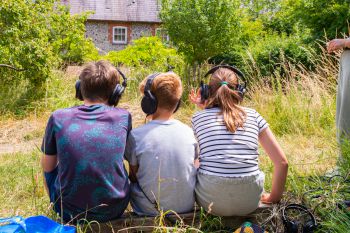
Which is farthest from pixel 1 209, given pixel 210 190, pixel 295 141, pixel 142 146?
pixel 295 141

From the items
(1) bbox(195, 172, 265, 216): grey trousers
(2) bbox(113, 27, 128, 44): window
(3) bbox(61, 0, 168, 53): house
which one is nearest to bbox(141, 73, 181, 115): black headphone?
(1) bbox(195, 172, 265, 216): grey trousers

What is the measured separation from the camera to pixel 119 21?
30141 millimetres

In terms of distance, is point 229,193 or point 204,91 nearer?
point 229,193

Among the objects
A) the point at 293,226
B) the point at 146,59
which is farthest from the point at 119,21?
the point at 293,226

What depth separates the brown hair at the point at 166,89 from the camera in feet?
9.46

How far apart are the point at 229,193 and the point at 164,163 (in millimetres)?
449

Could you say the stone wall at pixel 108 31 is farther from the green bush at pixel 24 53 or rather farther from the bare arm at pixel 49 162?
the bare arm at pixel 49 162

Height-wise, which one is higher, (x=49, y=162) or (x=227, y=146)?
(x=227, y=146)

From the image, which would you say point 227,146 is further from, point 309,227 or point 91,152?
point 91,152

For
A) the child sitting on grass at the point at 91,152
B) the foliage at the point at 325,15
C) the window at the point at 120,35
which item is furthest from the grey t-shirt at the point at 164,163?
the window at the point at 120,35

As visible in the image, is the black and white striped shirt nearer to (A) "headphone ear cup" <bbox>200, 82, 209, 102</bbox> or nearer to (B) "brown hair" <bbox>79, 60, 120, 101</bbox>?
(A) "headphone ear cup" <bbox>200, 82, 209, 102</bbox>

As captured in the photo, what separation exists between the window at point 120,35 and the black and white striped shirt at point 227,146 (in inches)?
1110

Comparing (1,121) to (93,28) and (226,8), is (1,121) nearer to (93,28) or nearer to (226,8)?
(226,8)

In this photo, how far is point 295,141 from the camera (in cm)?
565
